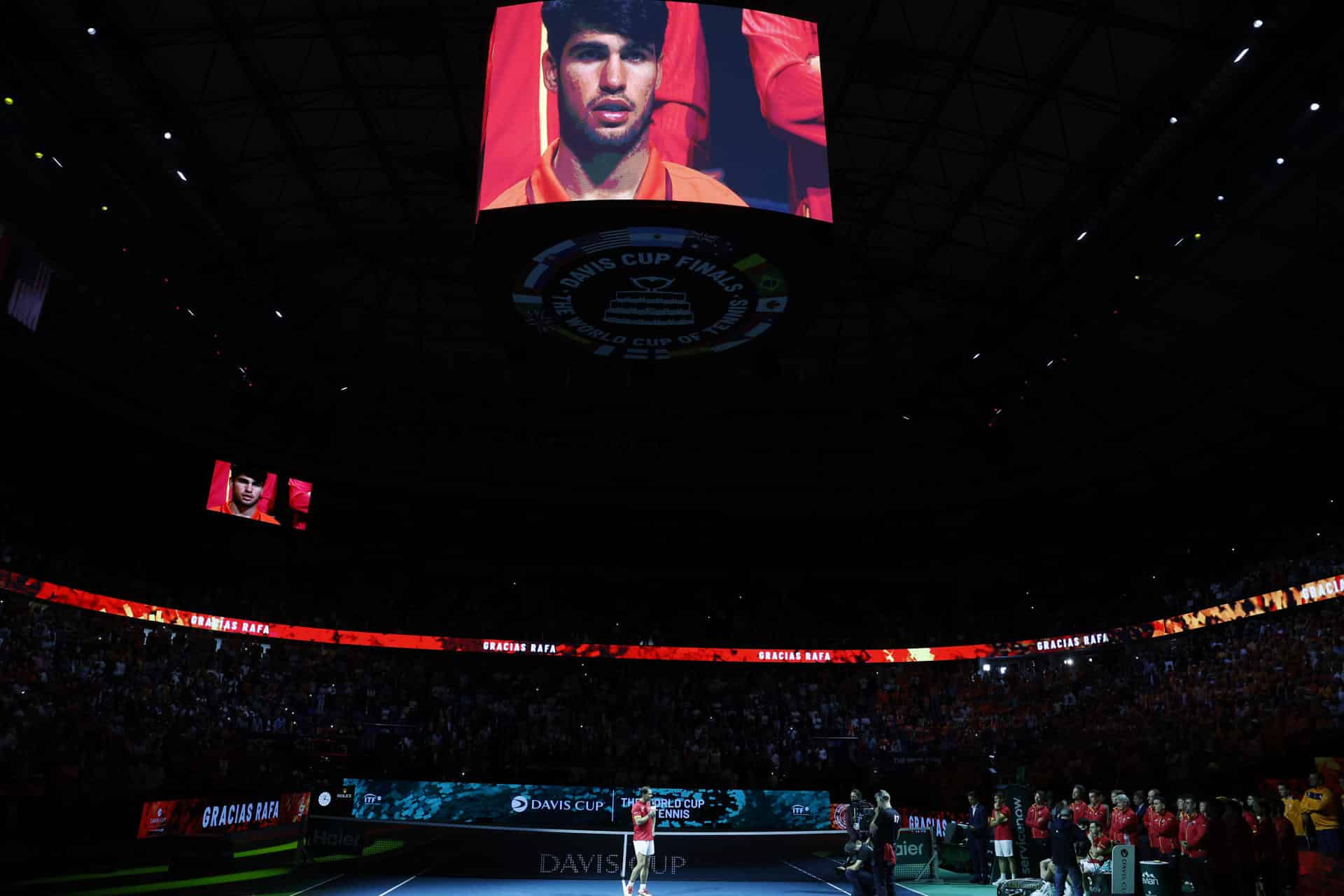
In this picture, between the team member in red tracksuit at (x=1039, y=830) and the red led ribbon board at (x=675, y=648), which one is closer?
the team member in red tracksuit at (x=1039, y=830)

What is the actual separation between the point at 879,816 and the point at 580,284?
33.1ft

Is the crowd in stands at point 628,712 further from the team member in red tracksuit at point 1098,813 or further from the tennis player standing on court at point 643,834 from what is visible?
the tennis player standing on court at point 643,834

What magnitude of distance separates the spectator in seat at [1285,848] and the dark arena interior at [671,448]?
96mm

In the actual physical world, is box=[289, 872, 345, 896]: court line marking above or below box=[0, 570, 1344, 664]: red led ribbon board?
below

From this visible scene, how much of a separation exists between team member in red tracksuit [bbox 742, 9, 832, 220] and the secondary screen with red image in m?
29.5

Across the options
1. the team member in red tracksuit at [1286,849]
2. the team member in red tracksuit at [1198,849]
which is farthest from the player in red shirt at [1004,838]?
the team member in red tracksuit at [1286,849]

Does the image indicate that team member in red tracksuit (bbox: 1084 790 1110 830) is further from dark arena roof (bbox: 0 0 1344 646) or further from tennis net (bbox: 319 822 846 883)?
dark arena roof (bbox: 0 0 1344 646)

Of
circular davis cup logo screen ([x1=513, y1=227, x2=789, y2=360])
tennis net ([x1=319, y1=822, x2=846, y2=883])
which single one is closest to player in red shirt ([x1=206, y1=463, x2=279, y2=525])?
tennis net ([x1=319, y1=822, x2=846, y2=883])

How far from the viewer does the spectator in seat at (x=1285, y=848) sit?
Answer: 15508 mm

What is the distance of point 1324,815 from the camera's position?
17.6 m

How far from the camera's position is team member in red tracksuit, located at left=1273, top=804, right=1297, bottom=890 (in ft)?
50.9

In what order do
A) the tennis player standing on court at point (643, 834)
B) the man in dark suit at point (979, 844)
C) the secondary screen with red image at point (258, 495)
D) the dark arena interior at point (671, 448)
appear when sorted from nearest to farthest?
1. the dark arena interior at point (671, 448)
2. the tennis player standing on court at point (643, 834)
3. the man in dark suit at point (979, 844)
4. the secondary screen with red image at point (258, 495)

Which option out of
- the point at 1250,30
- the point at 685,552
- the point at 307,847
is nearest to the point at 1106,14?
the point at 1250,30

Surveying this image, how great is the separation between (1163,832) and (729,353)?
39.2 ft
